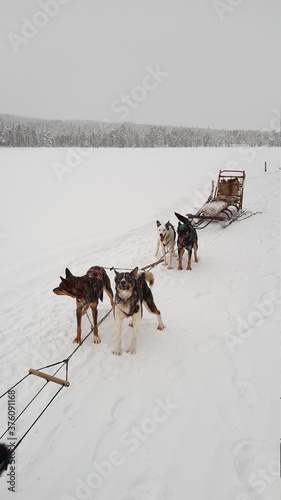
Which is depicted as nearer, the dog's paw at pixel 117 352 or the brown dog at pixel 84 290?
the brown dog at pixel 84 290

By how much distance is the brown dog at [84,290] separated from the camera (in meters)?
3.54

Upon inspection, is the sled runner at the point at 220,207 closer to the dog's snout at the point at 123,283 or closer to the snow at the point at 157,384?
the snow at the point at 157,384

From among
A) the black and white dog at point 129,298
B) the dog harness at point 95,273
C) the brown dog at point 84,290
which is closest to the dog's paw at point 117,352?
the black and white dog at point 129,298

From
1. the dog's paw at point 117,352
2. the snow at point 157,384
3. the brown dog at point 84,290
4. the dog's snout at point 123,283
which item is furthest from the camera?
the dog's paw at point 117,352

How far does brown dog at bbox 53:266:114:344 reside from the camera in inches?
139

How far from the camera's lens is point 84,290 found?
3.76 metres

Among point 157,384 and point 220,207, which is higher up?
point 220,207

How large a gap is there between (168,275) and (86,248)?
280cm

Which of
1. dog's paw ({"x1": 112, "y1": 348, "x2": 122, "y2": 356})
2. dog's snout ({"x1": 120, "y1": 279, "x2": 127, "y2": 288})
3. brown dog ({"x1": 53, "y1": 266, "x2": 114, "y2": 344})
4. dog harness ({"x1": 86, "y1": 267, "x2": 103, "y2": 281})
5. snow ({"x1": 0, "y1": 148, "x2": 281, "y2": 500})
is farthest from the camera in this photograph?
dog harness ({"x1": 86, "y1": 267, "x2": 103, "y2": 281})

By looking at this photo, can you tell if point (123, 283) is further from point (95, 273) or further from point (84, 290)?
point (95, 273)

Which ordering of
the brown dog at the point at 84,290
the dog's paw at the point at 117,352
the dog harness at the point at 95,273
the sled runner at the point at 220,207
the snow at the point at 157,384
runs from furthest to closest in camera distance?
the sled runner at the point at 220,207 < the dog harness at the point at 95,273 < the dog's paw at the point at 117,352 < the brown dog at the point at 84,290 < the snow at the point at 157,384

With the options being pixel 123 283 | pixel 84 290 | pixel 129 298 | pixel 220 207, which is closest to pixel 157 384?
pixel 129 298

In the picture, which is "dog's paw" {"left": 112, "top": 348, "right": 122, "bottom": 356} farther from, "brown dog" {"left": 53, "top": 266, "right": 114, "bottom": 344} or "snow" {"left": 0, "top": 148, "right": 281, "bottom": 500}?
"brown dog" {"left": 53, "top": 266, "right": 114, "bottom": 344}

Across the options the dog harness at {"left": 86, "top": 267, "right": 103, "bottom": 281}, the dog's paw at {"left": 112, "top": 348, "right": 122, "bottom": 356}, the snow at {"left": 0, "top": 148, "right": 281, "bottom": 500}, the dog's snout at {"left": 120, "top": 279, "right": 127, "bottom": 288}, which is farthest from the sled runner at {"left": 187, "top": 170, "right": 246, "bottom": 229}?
the dog's snout at {"left": 120, "top": 279, "right": 127, "bottom": 288}
